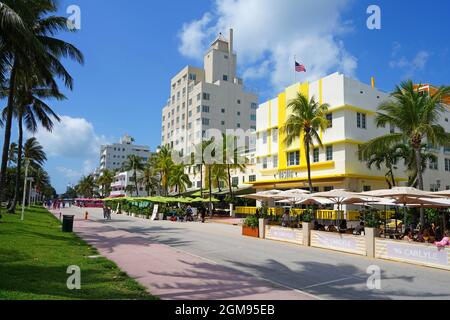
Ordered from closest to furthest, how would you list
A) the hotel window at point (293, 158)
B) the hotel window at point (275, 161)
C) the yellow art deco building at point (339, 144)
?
the yellow art deco building at point (339, 144), the hotel window at point (293, 158), the hotel window at point (275, 161)

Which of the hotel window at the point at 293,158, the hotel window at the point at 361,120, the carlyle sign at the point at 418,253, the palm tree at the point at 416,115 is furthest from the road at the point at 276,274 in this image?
the hotel window at the point at 293,158

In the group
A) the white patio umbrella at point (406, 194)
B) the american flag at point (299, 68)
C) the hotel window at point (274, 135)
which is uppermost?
the american flag at point (299, 68)

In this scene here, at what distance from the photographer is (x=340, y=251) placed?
17.0m

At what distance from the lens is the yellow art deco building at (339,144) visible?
3209 cm

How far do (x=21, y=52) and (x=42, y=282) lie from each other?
43.8 ft

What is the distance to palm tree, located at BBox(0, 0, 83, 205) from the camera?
1595 centimetres

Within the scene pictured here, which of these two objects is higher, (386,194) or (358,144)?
(358,144)

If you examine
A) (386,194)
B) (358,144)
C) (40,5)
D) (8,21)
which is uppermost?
(40,5)

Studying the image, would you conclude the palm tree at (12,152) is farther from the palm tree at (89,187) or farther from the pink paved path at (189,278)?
the palm tree at (89,187)

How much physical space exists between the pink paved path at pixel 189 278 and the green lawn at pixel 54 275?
21.4 inches

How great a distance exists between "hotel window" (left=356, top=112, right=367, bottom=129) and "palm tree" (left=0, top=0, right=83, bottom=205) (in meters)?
23.4

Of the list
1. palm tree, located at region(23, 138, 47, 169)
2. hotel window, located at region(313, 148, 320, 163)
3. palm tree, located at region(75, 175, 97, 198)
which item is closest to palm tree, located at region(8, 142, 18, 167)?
palm tree, located at region(23, 138, 47, 169)
